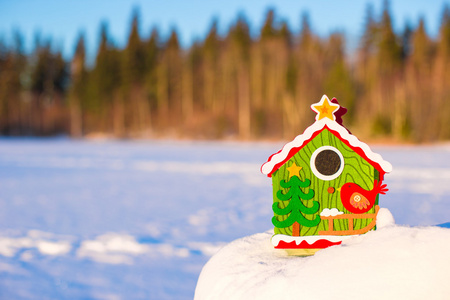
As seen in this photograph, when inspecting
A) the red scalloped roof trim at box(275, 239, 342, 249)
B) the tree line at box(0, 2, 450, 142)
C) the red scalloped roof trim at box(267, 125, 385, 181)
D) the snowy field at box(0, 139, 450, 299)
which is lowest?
the snowy field at box(0, 139, 450, 299)

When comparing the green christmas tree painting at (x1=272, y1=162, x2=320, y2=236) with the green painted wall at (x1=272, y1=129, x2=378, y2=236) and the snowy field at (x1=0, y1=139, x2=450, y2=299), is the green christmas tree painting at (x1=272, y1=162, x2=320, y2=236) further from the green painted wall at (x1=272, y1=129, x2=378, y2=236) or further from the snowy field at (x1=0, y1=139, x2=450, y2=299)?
the snowy field at (x1=0, y1=139, x2=450, y2=299)

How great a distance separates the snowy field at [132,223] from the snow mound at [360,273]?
4.10 feet

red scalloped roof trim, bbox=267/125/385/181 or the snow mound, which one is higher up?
red scalloped roof trim, bbox=267/125/385/181

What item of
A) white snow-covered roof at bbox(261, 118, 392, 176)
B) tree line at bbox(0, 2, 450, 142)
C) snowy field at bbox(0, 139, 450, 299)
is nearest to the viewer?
white snow-covered roof at bbox(261, 118, 392, 176)

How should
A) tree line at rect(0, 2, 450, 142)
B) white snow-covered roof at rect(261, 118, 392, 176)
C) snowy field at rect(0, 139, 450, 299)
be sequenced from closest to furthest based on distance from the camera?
white snow-covered roof at rect(261, 118, 392, 176) < snowy field at rect(0, 139, 450, 299) < tree line at rect(0, 2, 450, 142)

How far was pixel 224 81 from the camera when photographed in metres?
43.6

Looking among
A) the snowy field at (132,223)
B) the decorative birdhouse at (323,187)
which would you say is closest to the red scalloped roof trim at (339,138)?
the decorative birdhouse at (323,187)

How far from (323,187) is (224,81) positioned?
135 feet

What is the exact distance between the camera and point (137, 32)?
1980 inches

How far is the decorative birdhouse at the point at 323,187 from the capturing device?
3182 mm

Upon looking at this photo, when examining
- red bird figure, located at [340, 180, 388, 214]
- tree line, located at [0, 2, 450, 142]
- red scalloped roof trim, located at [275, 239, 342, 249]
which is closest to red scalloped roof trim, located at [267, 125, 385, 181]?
red bird figure, located at [340, 180, 388, 214]

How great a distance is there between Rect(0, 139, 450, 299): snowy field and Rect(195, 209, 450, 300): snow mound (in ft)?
4.10

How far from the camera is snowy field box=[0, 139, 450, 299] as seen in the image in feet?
13.4

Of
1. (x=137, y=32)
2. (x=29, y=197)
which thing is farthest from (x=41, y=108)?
(x=29, y=197)
